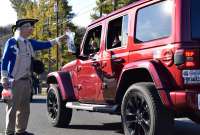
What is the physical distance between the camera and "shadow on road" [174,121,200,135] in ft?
30.0

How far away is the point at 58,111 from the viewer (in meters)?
9.83

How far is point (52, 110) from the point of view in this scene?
10.3m

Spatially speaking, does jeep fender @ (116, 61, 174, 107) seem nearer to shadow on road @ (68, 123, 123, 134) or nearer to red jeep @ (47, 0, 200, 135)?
red jeep @ (47, 0, 200, 135)

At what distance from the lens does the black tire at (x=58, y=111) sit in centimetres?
984

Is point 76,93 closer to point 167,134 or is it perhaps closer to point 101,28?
point 101,28

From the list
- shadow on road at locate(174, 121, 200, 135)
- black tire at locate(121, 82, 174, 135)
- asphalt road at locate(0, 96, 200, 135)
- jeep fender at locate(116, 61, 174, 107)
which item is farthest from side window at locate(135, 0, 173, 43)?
shadow on road at locate(174, 121, 200, 135)

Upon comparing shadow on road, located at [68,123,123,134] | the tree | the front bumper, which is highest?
the tree

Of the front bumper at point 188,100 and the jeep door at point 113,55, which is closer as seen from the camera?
the front bumper at point 188,100

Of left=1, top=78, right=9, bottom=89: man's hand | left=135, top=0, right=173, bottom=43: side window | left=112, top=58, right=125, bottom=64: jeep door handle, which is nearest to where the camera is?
left=135, top=0, right=173, bottom=43: side window

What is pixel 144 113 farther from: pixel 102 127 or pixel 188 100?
pixel 102 127

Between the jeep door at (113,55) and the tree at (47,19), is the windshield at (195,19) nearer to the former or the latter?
the jeep door at (113,55)

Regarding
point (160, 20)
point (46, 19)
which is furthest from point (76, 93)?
point (46, 19)

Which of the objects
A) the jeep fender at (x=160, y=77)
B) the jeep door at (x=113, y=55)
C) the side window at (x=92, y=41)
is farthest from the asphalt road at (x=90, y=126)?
the jeep fender at (x=160, y=77)

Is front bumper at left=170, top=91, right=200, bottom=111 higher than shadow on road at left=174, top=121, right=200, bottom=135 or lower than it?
higher
